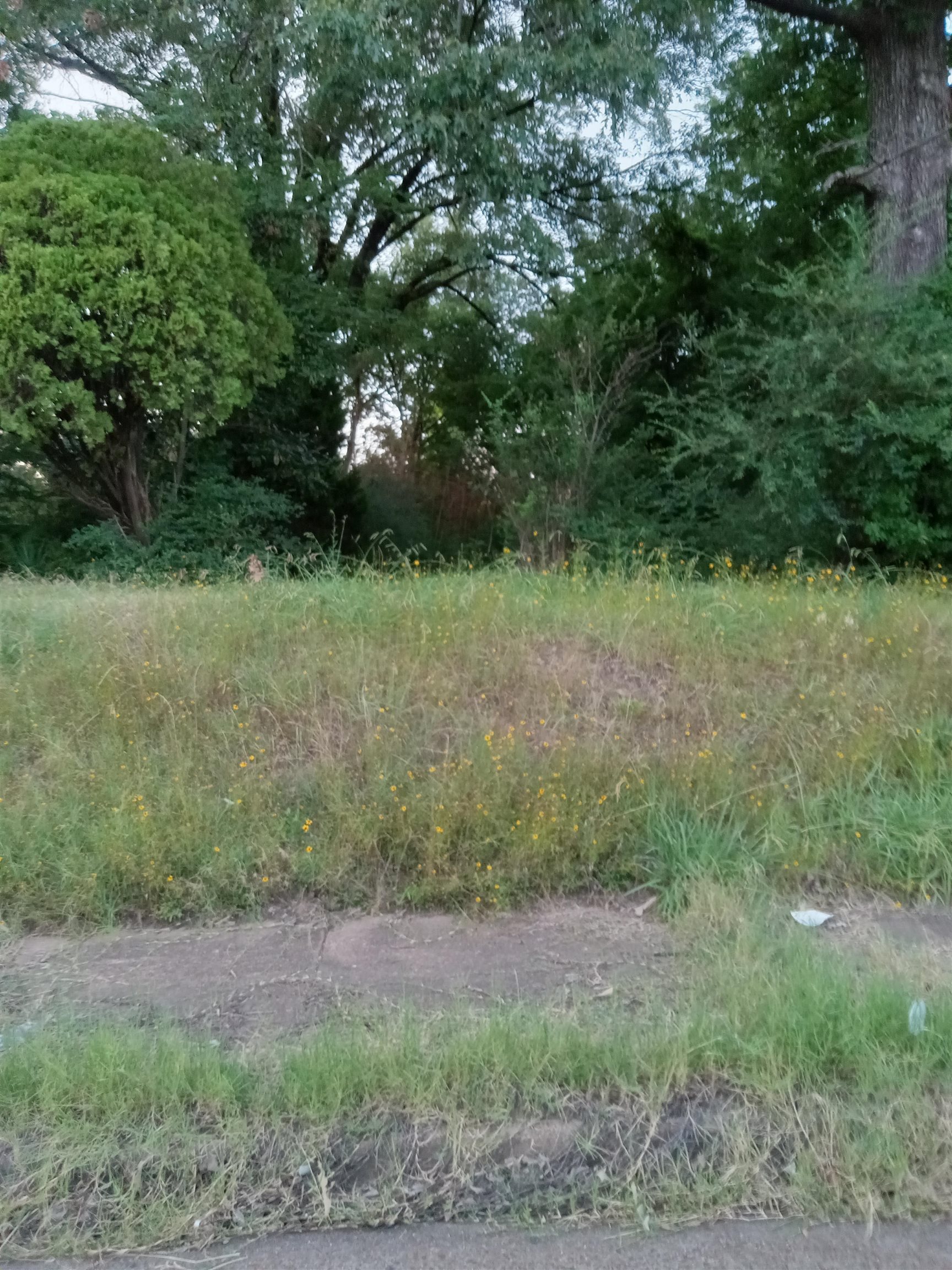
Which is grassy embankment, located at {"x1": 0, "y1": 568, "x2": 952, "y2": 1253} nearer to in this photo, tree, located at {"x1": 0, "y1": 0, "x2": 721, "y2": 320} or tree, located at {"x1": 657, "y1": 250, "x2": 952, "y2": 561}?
tree, located at {"x1": 657, "y1": 250, "x2": 952, "y2": 561}

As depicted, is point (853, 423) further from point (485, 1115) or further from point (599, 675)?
point (485, 1115)

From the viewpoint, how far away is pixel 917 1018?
3154 millimetres

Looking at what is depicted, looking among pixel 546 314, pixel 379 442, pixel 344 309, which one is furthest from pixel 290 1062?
pixel 379 442

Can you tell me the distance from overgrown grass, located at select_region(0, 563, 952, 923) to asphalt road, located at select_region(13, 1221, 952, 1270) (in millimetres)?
1640

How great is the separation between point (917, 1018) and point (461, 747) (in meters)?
2.35

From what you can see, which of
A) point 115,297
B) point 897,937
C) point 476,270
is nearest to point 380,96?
point 115,297

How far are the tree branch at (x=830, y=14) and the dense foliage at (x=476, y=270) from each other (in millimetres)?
43

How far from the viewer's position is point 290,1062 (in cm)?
302

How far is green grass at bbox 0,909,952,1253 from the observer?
8.80 feet

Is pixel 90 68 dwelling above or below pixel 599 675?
above

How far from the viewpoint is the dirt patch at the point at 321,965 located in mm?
3529

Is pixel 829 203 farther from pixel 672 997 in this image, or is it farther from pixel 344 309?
pixel 672 997

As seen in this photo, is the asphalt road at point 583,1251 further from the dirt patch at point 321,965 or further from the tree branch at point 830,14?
the tree branch at point 830,14

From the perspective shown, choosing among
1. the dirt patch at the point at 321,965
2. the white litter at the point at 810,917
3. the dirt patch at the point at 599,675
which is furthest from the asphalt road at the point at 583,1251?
the dirt patch at the point at 599,675
